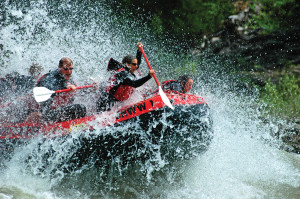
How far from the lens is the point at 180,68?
8445 millimetres

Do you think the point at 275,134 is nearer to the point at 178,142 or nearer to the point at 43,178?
the point at 178,142

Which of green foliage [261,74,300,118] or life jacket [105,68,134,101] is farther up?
life jacket [105,68,134,101]

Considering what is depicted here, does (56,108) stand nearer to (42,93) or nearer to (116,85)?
(42,93)

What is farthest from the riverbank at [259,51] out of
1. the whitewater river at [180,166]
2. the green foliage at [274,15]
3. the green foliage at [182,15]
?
the whitewater river at [180,166]

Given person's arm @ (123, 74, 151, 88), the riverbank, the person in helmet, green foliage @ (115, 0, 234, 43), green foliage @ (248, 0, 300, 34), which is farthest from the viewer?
green foliage @ (115, 0, 234, 43)

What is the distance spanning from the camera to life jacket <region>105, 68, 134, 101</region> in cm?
407

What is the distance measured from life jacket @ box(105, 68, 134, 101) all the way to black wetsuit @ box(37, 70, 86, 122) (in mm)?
478

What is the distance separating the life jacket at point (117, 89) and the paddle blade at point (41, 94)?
82 centimetres

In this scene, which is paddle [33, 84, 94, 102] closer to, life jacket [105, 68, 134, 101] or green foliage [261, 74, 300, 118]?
life jacket [105, 68, 134, 101]

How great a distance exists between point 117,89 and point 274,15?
7419 mm

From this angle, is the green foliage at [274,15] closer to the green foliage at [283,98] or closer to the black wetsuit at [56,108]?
the green foliage at [283,98]

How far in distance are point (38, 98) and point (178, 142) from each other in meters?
2.04

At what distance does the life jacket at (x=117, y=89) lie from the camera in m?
4.07

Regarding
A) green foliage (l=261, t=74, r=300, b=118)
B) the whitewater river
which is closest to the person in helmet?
the whitewater river
